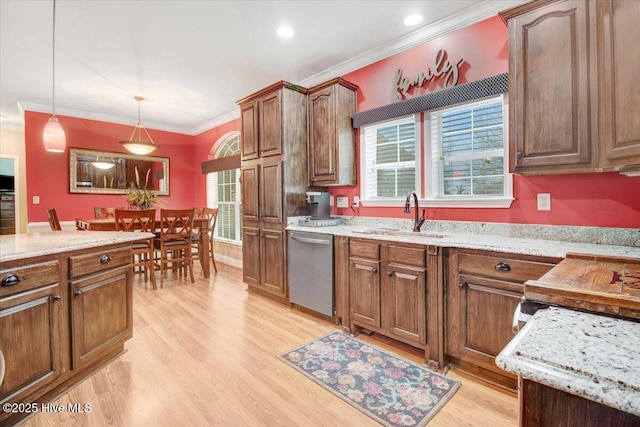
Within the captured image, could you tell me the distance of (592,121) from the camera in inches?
65.4

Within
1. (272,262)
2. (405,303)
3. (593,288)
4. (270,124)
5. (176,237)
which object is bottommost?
(405,303)

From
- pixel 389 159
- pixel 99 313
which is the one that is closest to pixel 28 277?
pixel 99 313

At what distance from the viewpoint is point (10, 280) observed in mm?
1521

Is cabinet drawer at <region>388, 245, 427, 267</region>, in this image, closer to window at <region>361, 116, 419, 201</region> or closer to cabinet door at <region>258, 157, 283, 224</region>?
window at <region>361, 116, 419, 201</region>

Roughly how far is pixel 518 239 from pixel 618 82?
3.49 feet

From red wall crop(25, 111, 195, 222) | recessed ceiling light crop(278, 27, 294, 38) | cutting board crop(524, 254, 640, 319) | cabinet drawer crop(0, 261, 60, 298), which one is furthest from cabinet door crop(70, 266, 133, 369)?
red wall crop(25, 111, 195, 222)

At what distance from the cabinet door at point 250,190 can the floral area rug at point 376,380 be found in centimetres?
179

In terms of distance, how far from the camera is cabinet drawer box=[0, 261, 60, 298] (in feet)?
4.95

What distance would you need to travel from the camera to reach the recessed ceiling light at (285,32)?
2906 mm

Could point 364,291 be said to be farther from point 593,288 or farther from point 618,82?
point 618,82

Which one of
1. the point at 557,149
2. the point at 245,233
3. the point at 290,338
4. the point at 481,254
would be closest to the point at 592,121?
the point at 557,149

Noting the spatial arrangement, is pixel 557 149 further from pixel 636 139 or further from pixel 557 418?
pixel 557 418

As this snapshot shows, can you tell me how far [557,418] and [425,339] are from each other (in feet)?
5.65

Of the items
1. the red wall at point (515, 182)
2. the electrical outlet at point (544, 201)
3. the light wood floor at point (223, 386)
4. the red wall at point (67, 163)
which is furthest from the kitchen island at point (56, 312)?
the red wall at point (67, 163)
